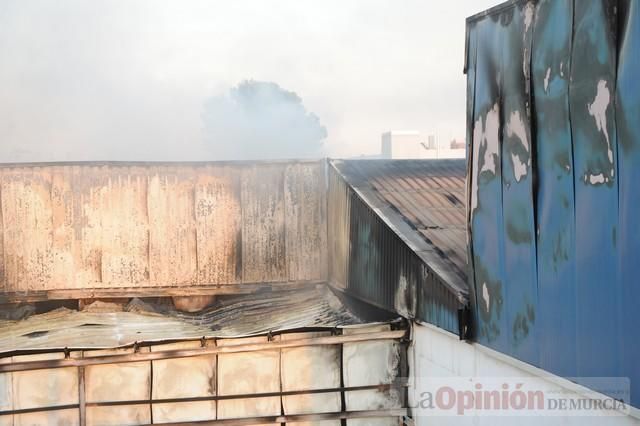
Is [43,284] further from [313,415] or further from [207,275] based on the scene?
[313,415]

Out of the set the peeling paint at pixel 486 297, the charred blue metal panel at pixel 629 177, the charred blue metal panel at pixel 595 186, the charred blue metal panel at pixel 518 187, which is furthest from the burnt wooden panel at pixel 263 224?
the charred blue metal panel at pixel 629 177

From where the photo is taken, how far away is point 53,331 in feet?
38.3

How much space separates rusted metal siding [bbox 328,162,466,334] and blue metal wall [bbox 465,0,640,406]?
0.90 meters

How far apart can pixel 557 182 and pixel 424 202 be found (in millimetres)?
6017

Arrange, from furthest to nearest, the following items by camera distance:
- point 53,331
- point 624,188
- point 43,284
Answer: point 43,284
point 53,331
point 624,188

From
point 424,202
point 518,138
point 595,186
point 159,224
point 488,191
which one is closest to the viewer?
point 595,186

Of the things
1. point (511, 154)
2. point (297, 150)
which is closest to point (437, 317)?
point (511, 154)

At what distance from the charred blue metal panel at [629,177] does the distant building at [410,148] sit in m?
29.3

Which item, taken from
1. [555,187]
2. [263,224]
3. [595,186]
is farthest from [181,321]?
[595,186]

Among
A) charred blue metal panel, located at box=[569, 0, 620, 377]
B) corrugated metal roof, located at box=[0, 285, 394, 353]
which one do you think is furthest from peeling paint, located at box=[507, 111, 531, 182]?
corrugated metal roof, located at box=[0, 285, 394, 353]

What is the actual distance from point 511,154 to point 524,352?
205cm

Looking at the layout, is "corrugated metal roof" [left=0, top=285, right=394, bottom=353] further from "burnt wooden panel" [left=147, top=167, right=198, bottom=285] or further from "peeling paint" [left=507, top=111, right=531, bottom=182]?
"peeling paint" [left=507, top=111, right=531, bottom=182]

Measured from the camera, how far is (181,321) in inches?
519

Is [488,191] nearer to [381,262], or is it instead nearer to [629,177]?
[629,177]
